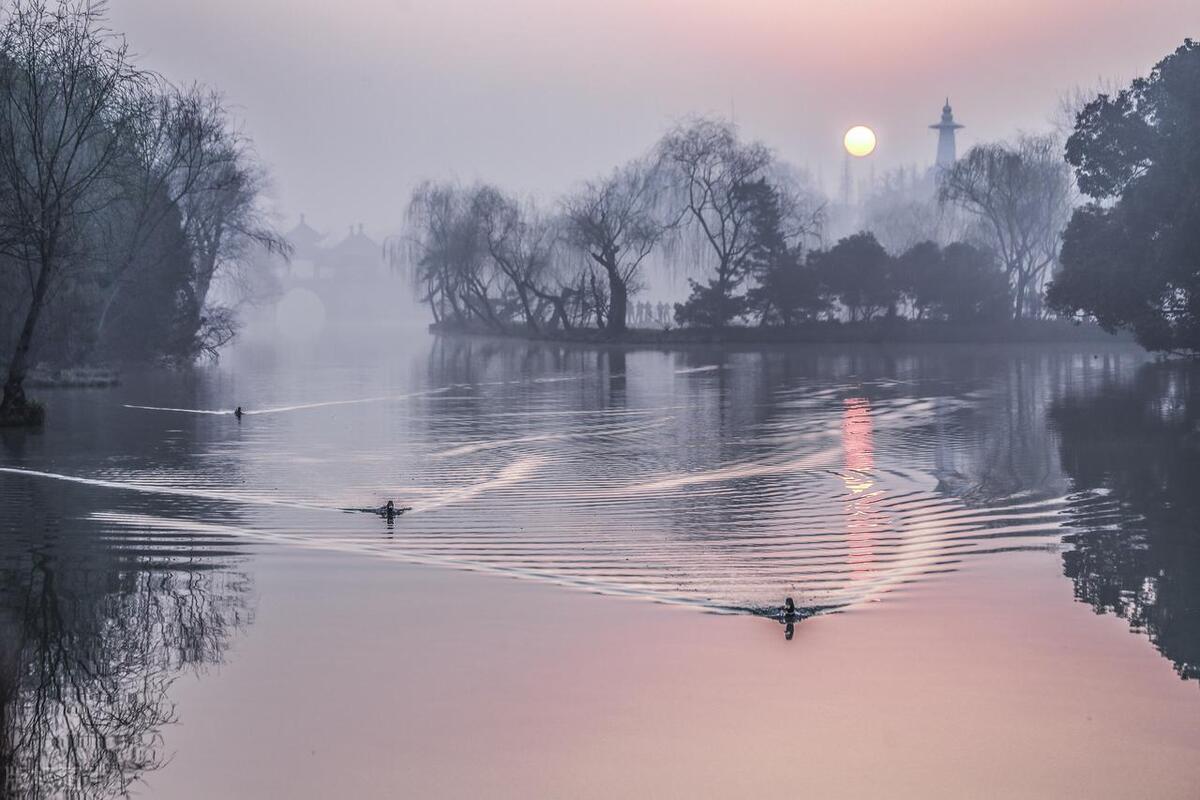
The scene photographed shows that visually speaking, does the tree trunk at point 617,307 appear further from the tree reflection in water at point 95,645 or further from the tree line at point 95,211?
the tree reflection in water at point 95,645

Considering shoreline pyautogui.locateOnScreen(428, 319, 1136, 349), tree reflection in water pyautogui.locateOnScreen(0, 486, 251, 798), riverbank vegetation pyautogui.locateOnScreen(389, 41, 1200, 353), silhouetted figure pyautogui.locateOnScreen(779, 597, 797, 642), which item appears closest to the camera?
tree reflection in water pyautogui.locateOnScreen(0, 486, 251, 798)

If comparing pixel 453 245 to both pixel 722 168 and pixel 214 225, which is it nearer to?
pixel 722 168

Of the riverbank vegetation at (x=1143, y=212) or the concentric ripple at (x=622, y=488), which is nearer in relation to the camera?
the concentric ripple at (x=622, y=488)

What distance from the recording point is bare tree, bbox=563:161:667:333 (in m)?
72.4

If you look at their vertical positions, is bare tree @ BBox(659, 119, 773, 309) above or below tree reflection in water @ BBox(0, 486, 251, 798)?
above

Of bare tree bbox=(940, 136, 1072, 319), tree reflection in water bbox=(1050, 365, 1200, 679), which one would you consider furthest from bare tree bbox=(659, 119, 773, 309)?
tree reflection in water bbox=(1050, 365, 1200, 679)

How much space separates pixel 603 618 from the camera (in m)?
9.62

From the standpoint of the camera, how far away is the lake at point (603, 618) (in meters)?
6.81

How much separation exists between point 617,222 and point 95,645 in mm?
66973

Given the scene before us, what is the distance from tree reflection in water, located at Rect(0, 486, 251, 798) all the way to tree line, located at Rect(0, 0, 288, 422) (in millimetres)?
12452

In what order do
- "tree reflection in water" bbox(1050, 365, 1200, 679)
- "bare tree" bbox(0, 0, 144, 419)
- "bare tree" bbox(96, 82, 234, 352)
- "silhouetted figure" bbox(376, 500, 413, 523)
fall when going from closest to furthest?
"tree reflection in water" bbox(1050, 365, 1200, 679)
"silhouetted figure" bbox(376, 500, 413, 523)
"bare tree" bbox(0, 0, 144, 419)
"bare tree" bbox(96, 82, 234, 352)

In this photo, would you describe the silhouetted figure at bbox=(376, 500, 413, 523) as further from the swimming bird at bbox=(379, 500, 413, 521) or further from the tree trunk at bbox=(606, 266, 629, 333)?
the tree trunk at bbox=(606, 266, 629, 333)

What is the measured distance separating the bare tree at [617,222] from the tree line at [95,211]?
57.6ft

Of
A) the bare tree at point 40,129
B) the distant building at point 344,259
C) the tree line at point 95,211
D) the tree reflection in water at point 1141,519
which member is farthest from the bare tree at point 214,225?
the distant building at point 344,259
